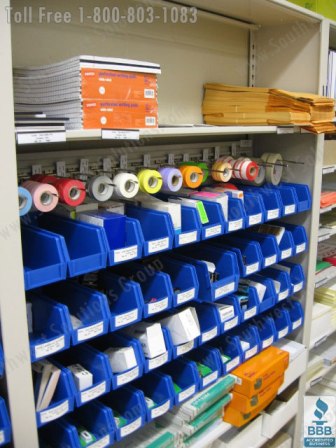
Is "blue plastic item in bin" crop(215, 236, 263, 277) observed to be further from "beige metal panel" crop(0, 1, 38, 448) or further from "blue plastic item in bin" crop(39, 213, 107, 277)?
"beige metal panel" crop(0, 1, 38, 448)

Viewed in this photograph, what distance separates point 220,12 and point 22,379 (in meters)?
1.65

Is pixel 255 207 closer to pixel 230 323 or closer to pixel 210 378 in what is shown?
pixel 230 323

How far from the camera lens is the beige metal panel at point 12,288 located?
39.1 inches

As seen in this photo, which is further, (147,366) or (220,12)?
(220,12)

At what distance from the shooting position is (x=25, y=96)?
4.42ft

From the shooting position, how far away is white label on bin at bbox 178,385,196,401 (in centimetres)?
164

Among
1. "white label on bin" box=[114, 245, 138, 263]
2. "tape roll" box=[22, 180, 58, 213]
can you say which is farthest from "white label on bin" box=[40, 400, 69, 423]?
"tape roll" box=[22, 180, 58, 213]

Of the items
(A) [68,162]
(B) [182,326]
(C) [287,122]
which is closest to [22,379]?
(B) [182,326]

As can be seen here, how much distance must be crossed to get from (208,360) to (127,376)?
509 millimetres

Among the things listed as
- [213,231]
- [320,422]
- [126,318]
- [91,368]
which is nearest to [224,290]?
[213,231]

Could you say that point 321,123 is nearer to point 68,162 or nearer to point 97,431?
point 68,162

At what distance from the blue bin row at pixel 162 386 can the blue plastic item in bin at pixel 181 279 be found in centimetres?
31

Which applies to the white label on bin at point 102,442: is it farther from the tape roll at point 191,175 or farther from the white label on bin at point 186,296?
the tape roll at point 191,175

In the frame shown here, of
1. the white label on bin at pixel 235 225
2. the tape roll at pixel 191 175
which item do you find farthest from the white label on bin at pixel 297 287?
the tape roll at pixel 191 175
